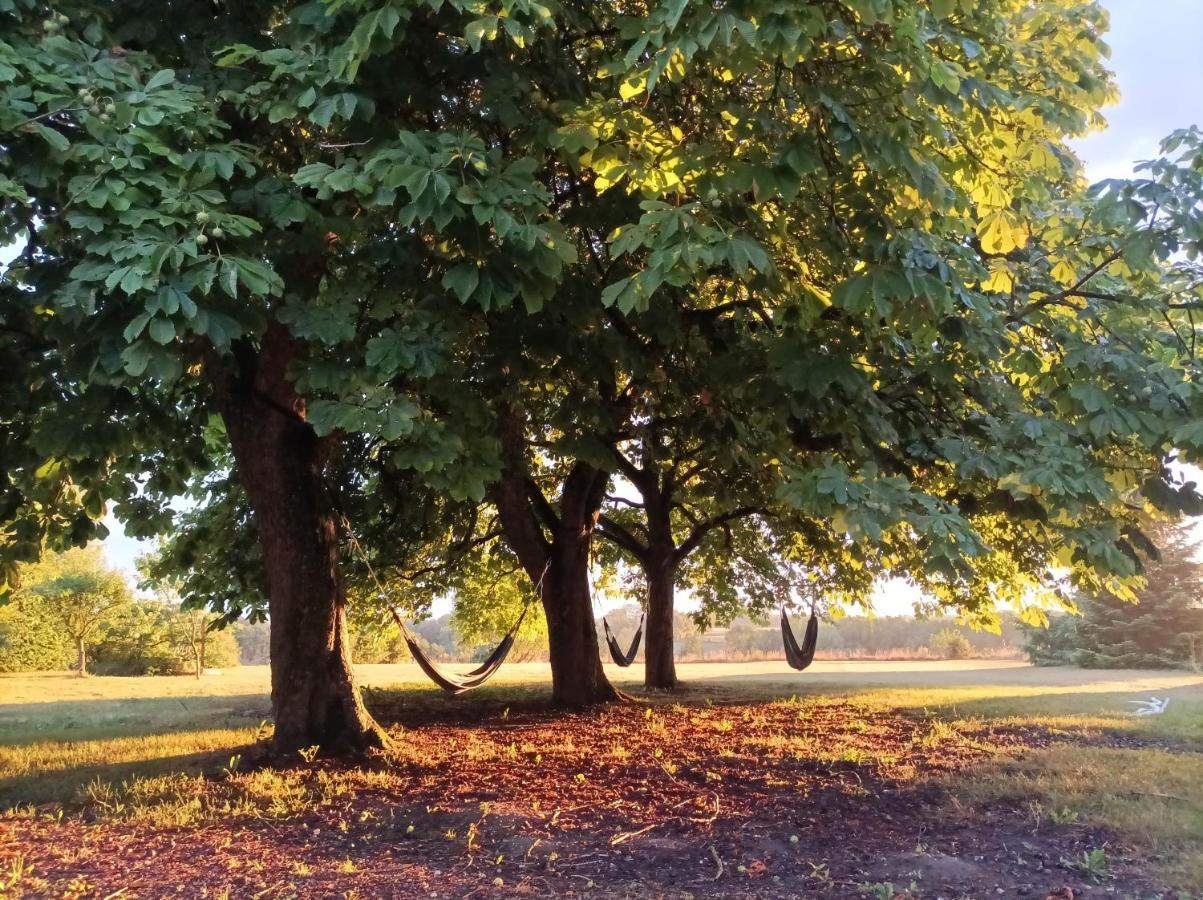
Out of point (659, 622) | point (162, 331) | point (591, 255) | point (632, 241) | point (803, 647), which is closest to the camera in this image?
point (162, 331)

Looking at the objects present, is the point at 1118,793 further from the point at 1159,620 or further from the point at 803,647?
the point at 1159,620

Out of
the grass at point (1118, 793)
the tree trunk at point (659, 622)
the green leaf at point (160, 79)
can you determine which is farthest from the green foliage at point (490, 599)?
the green leaf at point (160, 79)

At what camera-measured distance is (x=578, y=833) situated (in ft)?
16.4

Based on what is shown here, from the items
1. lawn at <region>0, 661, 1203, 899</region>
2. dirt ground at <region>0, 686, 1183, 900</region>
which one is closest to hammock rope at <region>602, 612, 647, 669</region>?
lawn at <region>0, 661, 1203, 899</region>

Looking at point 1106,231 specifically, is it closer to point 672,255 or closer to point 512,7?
point 672,255

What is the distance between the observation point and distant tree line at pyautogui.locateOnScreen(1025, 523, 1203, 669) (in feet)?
89.2

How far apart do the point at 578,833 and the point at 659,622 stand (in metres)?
10.9

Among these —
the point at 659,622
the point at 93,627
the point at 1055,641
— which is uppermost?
the point at 659,622

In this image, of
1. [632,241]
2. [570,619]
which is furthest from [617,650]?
[632,241]

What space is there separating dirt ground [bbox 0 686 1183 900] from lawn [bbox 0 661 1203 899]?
0.06ft

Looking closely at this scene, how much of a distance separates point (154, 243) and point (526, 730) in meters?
6.92

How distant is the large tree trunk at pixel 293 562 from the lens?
696 cm

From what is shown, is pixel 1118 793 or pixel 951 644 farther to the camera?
pixel 951 644

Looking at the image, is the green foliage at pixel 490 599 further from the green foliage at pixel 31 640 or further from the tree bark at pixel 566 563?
the green foliage at pixel 31 640
